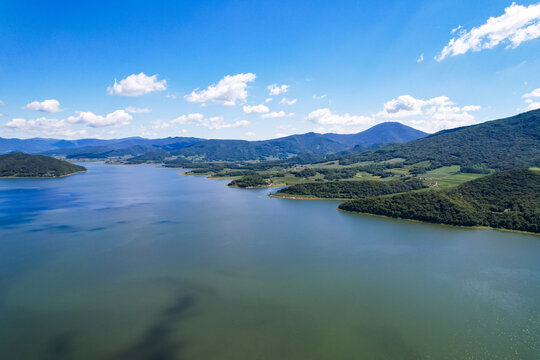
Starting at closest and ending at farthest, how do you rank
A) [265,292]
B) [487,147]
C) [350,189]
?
[265,292] → [350,189] → [487,147]

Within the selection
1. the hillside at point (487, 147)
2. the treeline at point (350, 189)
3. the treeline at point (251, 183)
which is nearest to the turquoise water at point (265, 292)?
the treeline at point (350, 189)

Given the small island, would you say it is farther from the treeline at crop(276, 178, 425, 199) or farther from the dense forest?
the dense forest

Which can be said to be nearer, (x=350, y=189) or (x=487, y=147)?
(x=350, y=189)

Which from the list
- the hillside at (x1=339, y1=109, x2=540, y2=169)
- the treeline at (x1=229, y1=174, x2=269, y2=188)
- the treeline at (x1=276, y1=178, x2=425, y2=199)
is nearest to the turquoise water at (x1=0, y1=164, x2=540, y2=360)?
the treeline at (x1=276, y1=178, x2=425, y2=199)

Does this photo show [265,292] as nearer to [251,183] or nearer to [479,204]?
[479,204]

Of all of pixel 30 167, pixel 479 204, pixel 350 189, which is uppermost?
pixel 30 167

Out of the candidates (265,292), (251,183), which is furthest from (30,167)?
(265,292)

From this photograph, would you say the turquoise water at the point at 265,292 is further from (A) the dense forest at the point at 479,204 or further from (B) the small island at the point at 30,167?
(B) the small island at the point at 30,167
